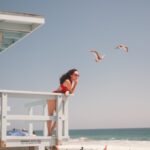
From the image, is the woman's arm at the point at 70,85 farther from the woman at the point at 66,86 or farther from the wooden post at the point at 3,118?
the wooden post at the point at 3,118

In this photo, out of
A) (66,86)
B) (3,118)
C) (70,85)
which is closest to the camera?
(3,118)

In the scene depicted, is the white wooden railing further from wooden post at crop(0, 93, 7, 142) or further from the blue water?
the blue water

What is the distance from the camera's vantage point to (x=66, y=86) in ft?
28.2

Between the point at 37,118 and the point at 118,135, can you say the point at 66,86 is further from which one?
the point at 118,135

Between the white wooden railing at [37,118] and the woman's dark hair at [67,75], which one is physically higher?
the woman's dark hair at [67,75]

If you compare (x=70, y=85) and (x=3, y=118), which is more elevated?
(x=70, y=85)

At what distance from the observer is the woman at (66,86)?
813cm

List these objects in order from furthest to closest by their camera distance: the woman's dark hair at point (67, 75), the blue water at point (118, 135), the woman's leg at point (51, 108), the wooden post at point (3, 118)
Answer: the blue water at point (118, 135) → the woman's dark hair at point (67, 75) → the woman's leg at point (51, 108) → the wooden post at point (3, 118)

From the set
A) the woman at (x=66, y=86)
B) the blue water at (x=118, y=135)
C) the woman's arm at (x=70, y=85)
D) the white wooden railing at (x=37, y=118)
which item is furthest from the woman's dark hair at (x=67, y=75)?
the blue water at (x=118, y=135)

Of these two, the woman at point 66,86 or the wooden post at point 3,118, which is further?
the woman at point 66,86

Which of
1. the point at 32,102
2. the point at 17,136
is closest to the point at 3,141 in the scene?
the point at 17,136

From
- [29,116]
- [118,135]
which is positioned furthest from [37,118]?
[118,135]

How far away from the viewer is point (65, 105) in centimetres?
805

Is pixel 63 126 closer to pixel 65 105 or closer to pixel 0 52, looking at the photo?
pixel 65 105
